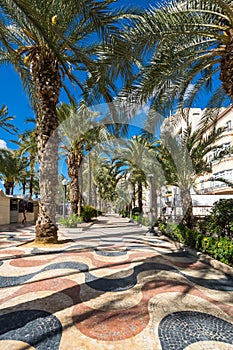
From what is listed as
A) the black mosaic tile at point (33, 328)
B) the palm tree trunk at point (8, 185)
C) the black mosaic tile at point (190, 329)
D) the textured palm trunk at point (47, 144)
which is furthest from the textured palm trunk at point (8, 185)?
the black mosaic tile at point (190, 329)

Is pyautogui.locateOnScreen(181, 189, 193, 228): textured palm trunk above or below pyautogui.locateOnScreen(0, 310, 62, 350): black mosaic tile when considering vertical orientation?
above

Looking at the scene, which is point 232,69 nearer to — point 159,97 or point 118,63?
point 159,97

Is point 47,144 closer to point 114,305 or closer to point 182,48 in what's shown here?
point 182,48

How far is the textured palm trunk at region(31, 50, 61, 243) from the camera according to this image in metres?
7.04

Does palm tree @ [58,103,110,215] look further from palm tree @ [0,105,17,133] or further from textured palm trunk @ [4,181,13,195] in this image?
textured palm trunk @ [4,181,13,195]

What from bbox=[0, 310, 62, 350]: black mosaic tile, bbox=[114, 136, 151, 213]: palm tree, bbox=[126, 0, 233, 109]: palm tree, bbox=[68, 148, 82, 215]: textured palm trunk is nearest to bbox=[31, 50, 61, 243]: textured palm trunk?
bbox=[126, 0, 233, 109]: palm tree

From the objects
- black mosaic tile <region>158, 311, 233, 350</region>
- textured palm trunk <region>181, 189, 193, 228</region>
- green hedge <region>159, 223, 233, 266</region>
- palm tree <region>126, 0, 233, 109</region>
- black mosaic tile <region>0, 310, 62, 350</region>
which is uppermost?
palm tree <region>126, 0, 233, 109</region>

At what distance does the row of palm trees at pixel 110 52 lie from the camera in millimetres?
→ 4852

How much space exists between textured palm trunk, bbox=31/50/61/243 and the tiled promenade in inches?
77.0

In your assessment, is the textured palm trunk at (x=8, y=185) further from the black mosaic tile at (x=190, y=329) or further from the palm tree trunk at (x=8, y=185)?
the black mosaic tile at (x=190, y=329)

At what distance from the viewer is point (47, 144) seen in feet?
23.5

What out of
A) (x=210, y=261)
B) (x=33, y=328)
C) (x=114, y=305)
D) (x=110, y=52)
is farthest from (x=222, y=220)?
(x=110, y=52)

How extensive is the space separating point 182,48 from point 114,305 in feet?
21.1

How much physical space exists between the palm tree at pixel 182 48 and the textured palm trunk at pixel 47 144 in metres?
3.18
